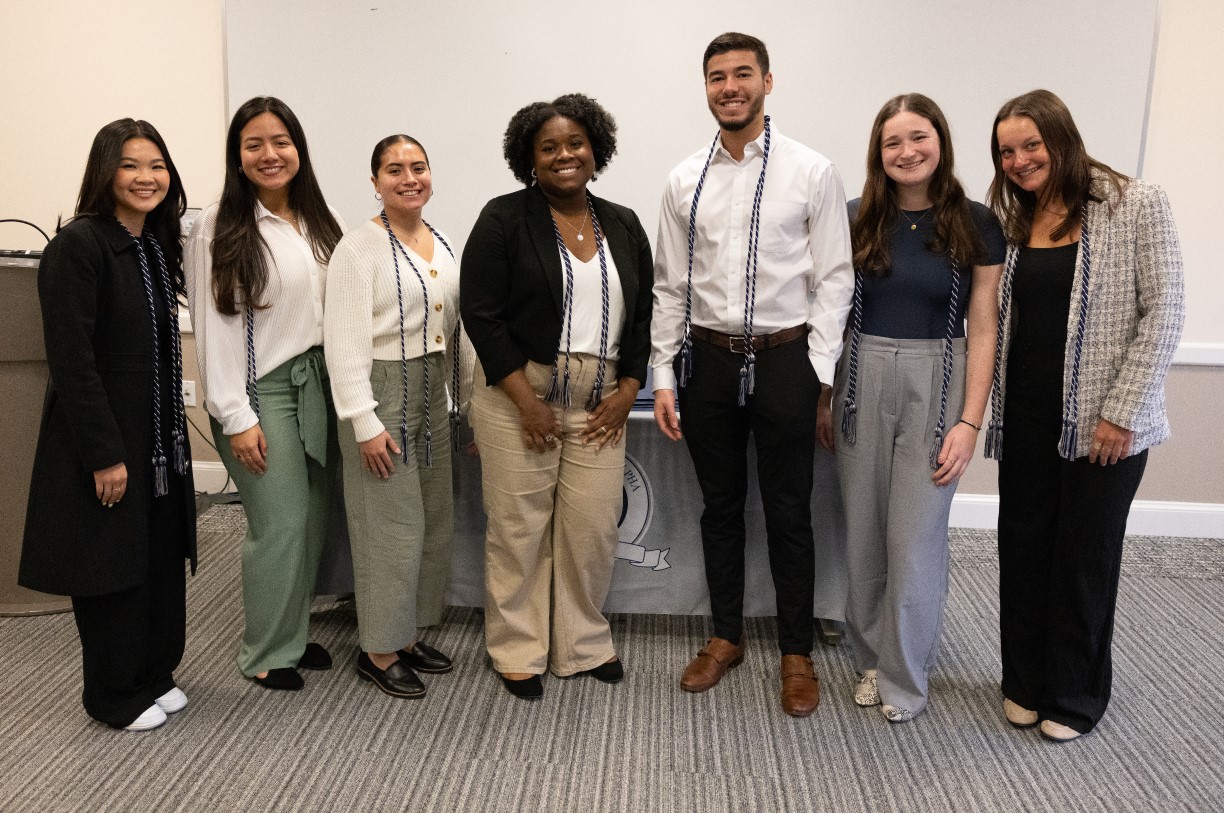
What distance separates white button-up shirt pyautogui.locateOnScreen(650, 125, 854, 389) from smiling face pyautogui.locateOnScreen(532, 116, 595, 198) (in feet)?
0.98

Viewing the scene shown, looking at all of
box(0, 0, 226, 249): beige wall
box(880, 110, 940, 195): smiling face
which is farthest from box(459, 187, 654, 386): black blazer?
box(0, 0, 226, 249): beige wall

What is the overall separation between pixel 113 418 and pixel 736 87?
1628 millimetres

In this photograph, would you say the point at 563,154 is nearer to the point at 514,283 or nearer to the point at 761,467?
the point at 514,283

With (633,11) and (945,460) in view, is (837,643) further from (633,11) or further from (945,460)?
(633,11)

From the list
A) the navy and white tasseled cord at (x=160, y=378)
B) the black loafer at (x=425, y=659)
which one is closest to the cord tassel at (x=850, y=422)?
the black loafer at (x=425, y=659)

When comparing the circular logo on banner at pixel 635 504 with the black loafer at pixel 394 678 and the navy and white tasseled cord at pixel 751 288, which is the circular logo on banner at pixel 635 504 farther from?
the black loafer at pixel 394 678

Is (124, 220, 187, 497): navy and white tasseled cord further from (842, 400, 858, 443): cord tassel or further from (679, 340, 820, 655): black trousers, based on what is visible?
(842, 400, 858, 443): cord tassel

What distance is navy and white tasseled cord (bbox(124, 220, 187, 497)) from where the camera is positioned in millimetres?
2039

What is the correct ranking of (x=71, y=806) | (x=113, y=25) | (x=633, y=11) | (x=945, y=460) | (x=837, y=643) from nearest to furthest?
(x=71, y=806) < (x=945, y=460) < (x=837, y=643) < (x=633, y=11) < (x=113, y=25)

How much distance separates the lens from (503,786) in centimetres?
195

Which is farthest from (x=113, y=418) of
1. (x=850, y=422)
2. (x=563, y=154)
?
(x=850, y=422)

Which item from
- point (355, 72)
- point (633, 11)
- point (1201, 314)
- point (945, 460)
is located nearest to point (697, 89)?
point (633, 11)

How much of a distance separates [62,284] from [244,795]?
46.5 inches

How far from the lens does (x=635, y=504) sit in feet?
8.59
